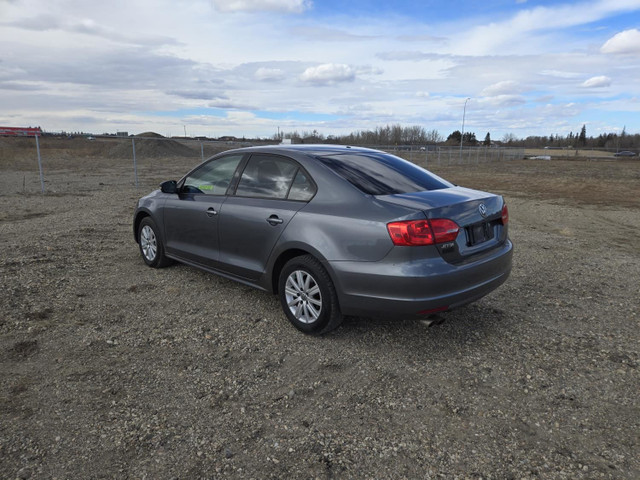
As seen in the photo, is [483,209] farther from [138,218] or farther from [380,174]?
[138,218]

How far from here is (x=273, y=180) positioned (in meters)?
4.27

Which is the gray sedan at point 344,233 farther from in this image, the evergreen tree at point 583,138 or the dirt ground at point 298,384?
the evergreen tree at point 583,138

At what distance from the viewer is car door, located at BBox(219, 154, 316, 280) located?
13.1ft

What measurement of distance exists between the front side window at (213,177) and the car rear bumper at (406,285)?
5.88 feet

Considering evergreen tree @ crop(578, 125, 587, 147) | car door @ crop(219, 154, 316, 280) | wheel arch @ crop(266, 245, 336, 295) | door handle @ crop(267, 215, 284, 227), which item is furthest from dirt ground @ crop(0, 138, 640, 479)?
evergreen tree @ crop(578, 125, 587, 147)

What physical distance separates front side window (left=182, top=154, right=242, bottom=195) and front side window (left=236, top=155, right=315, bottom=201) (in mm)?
245

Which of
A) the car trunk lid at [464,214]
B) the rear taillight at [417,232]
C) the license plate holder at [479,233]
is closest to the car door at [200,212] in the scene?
the car trunk lid at [464,214]

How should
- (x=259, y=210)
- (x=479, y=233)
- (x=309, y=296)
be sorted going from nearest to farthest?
(x=479, y=233) < (x=309, y=296) < (x=259, y=210)

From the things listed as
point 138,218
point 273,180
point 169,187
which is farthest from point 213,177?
point 138,218

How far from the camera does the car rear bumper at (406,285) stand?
10.7ft

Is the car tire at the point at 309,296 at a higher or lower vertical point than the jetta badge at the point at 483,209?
lower

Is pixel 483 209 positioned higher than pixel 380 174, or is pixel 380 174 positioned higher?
pixel 380 174

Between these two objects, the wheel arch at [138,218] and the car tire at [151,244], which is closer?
the car tire at [151,244]

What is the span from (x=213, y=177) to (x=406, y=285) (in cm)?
265
